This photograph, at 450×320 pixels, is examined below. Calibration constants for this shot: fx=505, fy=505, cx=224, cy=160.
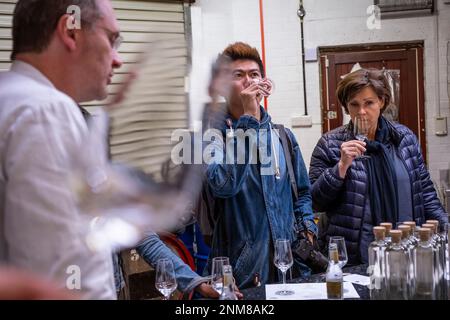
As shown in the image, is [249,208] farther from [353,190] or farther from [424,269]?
[424,269]

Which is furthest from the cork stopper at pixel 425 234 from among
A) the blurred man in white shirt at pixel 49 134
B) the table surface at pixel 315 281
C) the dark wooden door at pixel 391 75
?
the blurred man in white shirt at pixel 49 134

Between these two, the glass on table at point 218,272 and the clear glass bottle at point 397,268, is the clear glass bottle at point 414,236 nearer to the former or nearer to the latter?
the clear glass bottle at point 397,268

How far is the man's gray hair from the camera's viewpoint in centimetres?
133

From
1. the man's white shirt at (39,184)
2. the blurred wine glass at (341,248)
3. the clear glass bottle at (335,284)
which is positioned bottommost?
the clear glass bottle at (335,284)

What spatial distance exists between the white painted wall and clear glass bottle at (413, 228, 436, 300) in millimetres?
693

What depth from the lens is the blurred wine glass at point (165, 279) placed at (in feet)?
4.73

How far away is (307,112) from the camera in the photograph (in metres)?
1.94

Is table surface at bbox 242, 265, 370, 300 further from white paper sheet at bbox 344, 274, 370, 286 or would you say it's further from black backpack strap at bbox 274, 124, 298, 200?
black backpack strap at bbox 274, 124, 298, 200

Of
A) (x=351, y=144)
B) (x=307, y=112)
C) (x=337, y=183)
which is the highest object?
(x=307, y=112)

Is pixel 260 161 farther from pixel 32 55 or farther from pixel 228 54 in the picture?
pixel 32 55

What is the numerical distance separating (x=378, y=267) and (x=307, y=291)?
23cm

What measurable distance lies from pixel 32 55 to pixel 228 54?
657mm

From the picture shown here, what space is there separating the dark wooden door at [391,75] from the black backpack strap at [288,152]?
0.22m

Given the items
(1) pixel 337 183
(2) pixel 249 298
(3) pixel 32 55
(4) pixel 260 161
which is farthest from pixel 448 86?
(3) pixel 32 55
